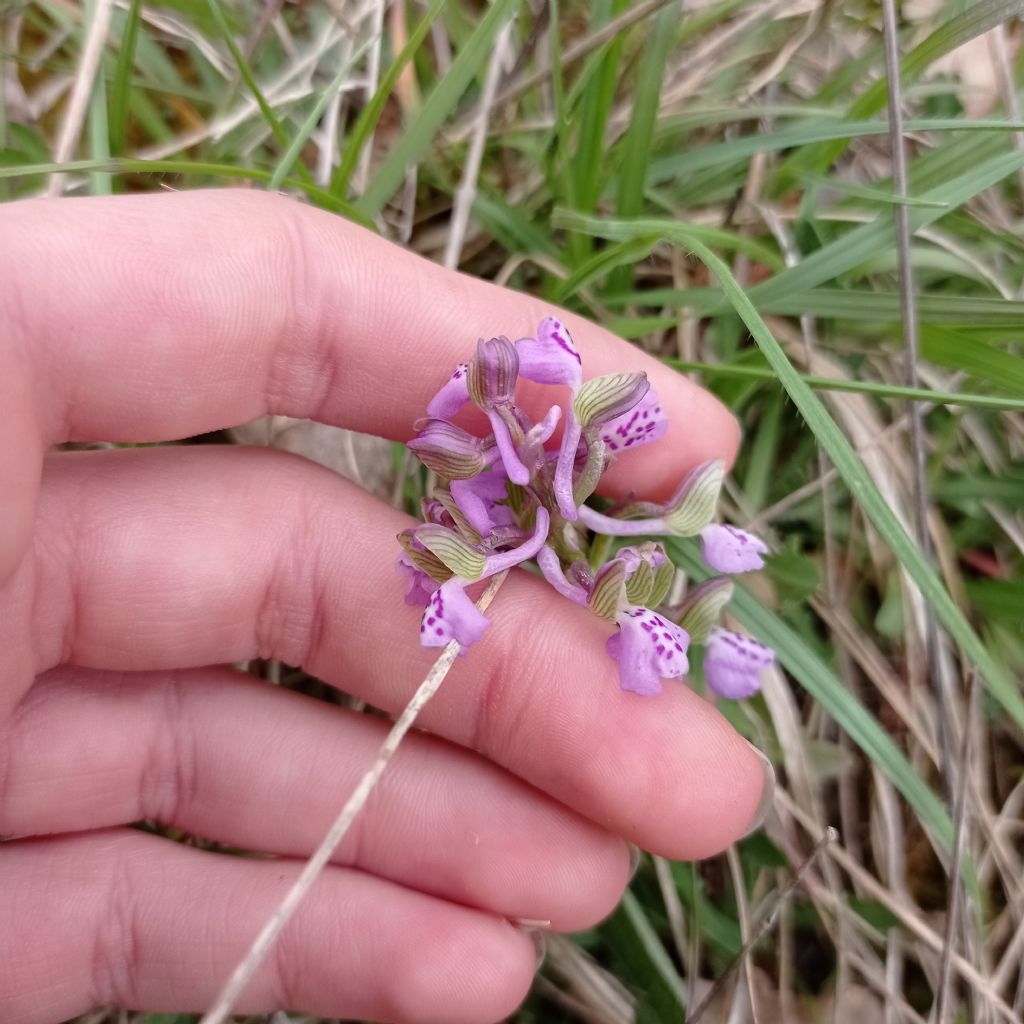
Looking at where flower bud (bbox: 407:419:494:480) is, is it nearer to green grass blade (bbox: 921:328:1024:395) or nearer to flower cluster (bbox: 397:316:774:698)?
flower cluster (bbox: 397:316:774:698)

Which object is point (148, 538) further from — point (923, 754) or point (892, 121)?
point (923, 754)

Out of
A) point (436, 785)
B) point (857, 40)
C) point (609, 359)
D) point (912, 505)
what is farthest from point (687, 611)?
point (857, 40)

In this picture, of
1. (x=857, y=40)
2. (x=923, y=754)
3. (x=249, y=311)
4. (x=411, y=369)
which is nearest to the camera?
(x=249, y=311)

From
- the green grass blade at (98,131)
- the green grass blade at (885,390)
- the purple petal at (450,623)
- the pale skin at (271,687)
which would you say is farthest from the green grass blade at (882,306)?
the green grass blade at (98,131)

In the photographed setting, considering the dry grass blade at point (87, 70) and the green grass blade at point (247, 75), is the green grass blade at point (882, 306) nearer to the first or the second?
the green grass blade at point (247, 75)

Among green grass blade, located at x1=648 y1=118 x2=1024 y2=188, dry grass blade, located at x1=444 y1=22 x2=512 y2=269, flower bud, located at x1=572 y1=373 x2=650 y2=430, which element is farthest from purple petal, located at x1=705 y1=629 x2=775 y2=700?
dry grass blade, located at x1=444 y1=22 x2=512 y2=269

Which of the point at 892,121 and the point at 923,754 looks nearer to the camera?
the point at 892,121

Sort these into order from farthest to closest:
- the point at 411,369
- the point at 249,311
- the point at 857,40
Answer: the point at 857,40 → the point at 411,369 → the point at 249,311
